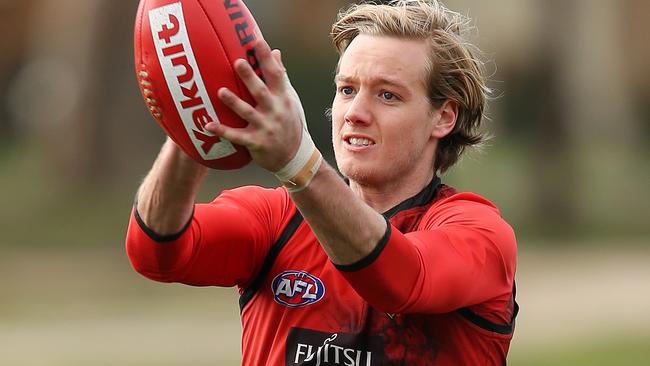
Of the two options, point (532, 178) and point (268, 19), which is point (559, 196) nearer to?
point (532, 178)

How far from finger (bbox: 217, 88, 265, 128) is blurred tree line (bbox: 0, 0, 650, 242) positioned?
16.1 m

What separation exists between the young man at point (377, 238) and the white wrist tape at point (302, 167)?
0.76ft

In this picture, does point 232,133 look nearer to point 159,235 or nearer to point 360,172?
point 159,235

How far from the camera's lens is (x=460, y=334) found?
4.67m

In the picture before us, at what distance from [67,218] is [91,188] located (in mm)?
1453

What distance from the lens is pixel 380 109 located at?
4.82 metres

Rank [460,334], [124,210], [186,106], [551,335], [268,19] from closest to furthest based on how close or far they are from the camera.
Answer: [186,106] < [460,334] < [551,335] < [124,210] < [268,19]

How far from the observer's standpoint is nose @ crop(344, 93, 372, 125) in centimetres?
476

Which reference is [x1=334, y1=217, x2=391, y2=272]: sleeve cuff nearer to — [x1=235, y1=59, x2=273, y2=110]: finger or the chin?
[x1=235, y1=59, x2=273, y2=110]: finger

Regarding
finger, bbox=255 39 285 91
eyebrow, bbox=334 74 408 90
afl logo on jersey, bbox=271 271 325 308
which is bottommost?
afl logo on jersey, bbox=271 271 325 308

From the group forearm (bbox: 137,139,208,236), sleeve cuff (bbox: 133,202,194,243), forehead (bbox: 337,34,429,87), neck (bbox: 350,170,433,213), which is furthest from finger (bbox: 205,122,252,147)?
neck (bbox: 350,170,433,213)

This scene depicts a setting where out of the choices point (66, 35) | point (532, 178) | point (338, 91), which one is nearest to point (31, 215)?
point (66, 35)

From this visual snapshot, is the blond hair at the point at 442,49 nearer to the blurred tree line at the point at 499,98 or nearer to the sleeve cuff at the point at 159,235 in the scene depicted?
the sleeve cuff at the point at 159,235

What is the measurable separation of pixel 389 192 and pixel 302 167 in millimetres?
1125
